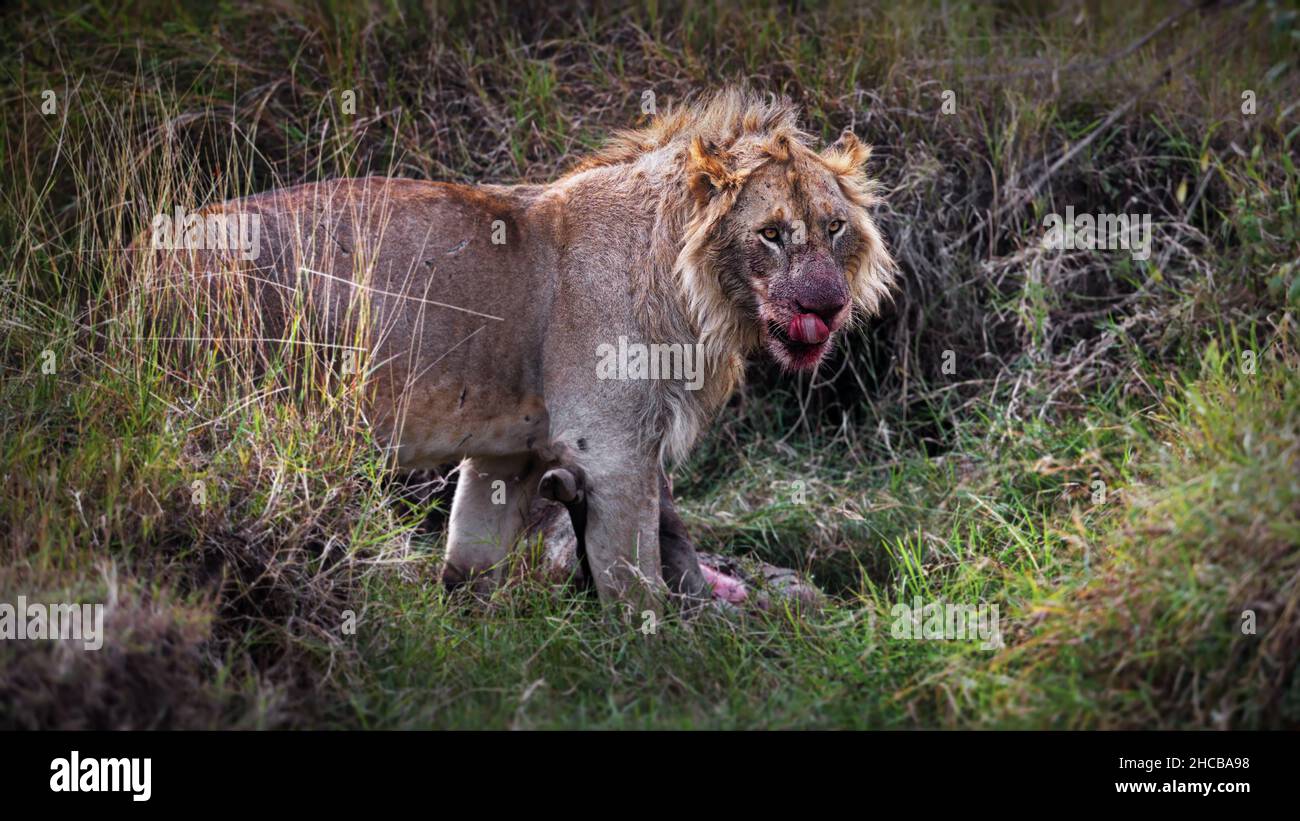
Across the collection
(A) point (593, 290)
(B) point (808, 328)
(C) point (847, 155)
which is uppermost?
(C) point (847, 155)

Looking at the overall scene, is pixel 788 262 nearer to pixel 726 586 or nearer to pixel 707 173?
pixel 707 173

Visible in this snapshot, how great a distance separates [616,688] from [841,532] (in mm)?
2192

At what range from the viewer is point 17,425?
5.14 metres

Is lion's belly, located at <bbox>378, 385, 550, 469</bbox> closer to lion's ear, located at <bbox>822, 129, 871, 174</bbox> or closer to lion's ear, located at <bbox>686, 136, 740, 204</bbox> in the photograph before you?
lion's ear, located at <bbox>686, 136, 740, 204</bbox>

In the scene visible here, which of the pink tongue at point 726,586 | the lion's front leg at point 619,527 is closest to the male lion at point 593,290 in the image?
the lion's front leg at point 619,527

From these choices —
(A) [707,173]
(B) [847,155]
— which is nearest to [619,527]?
(A) [707,173]

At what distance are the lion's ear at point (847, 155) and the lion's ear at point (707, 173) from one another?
0.56m

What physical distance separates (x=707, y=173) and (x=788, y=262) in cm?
49

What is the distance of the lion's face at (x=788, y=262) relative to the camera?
5430mm

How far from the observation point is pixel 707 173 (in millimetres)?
5566

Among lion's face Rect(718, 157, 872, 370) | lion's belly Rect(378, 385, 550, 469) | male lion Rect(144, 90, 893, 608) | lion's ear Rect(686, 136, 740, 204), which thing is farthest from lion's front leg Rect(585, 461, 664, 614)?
lion's ear Rect(686, 136, 740, 204)
